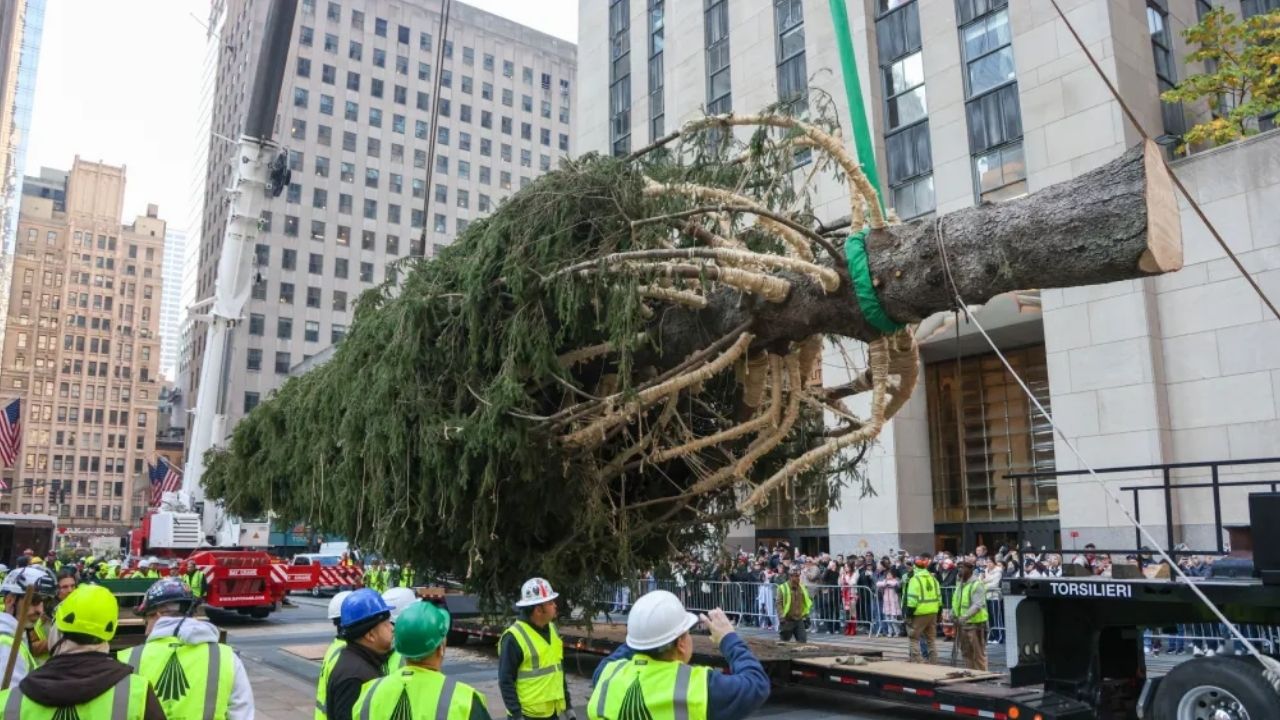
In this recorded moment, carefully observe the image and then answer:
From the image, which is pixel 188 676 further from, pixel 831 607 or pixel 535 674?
pixel 831 607

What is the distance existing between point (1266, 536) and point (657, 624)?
5.75 metres

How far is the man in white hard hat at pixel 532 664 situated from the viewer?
649 cm

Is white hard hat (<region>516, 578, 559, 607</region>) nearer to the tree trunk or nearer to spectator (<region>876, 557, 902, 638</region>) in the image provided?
the tree trunk

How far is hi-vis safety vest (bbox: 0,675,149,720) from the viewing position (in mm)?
3461

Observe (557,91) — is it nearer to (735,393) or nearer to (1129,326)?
(1129,326)

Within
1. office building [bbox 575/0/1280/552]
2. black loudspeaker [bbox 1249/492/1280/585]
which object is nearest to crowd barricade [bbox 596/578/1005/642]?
office building [bbox 575/0/1280/552]

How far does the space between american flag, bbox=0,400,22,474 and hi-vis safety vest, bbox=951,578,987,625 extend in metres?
26.7

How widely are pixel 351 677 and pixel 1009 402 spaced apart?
2455cm

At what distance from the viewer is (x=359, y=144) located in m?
78.6

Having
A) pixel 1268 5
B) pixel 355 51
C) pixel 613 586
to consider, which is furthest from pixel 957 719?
pixel 355 51

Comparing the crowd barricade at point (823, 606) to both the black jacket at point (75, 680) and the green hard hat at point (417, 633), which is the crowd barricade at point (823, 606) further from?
the black jacket at point (75, 680)

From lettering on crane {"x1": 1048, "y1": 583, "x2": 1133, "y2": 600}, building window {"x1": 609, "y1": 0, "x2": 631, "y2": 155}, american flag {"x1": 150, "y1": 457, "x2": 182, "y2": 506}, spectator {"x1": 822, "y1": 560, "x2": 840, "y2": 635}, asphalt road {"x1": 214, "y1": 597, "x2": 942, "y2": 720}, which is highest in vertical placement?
building window {"x1": 609, "y1": 0, "x2": 631, "y2": 155}

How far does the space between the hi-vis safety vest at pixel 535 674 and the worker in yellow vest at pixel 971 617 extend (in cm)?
820

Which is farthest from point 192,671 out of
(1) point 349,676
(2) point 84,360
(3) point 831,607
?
(2) point 84,360
